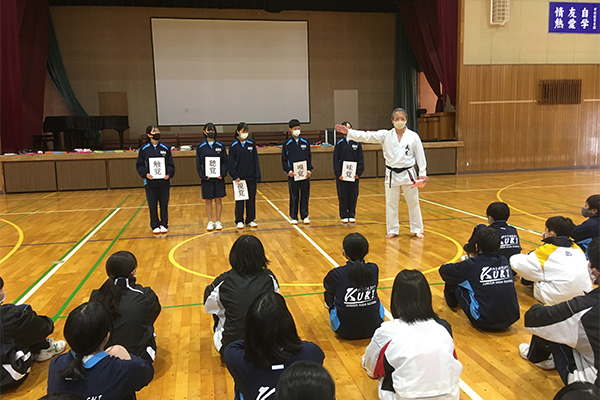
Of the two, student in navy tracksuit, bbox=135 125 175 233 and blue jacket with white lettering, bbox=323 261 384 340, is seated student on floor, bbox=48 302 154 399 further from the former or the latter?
student in navy tracksuit, bbox=135 125 175 233

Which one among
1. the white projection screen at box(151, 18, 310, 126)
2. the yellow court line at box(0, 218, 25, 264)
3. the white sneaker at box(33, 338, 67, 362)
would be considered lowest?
the white sneaker at box(33, 338, 67, 362)

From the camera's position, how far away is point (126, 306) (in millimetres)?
2635

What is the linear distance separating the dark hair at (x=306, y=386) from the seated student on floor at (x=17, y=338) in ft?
6.76

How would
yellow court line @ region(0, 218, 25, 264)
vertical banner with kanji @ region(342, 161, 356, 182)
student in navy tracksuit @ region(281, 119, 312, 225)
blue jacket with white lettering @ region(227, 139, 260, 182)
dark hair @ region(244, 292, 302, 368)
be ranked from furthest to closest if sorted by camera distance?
student in navy tracksuit @ region(281, 119, 312, 225)
vertical banner with kanji @ region(342, 161, 356, 182)
blue jacket with white lettering @ region(227, 139, 260, 182)
yellow court line @ region(0, 218, 25, 264)
dark hair @ region(244, 292, 302, 368)

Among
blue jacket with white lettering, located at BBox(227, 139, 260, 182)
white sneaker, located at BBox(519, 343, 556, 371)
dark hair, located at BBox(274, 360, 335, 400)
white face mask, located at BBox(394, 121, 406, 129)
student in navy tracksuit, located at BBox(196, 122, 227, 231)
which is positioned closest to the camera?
dark hair, located at BBox(274, 360, 335, 400)

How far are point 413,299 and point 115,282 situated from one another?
5.58ft

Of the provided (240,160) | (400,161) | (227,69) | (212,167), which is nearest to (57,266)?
(212,167)

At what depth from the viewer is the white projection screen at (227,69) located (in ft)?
52.6

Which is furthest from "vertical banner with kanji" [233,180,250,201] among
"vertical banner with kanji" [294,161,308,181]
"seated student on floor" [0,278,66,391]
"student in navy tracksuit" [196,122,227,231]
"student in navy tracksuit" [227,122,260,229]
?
"seated student on floor" [0,278,66,391]

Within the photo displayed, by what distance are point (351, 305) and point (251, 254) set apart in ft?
2.82

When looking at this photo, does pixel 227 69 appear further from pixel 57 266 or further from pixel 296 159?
pixel 57 266

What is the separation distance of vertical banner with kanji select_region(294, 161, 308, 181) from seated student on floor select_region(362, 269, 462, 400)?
4827mm

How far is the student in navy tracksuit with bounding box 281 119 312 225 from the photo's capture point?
6.93 metres

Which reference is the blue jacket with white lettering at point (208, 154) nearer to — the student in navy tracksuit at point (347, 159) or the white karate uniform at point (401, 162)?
the student in navy tracksuit at point (347, 159)
